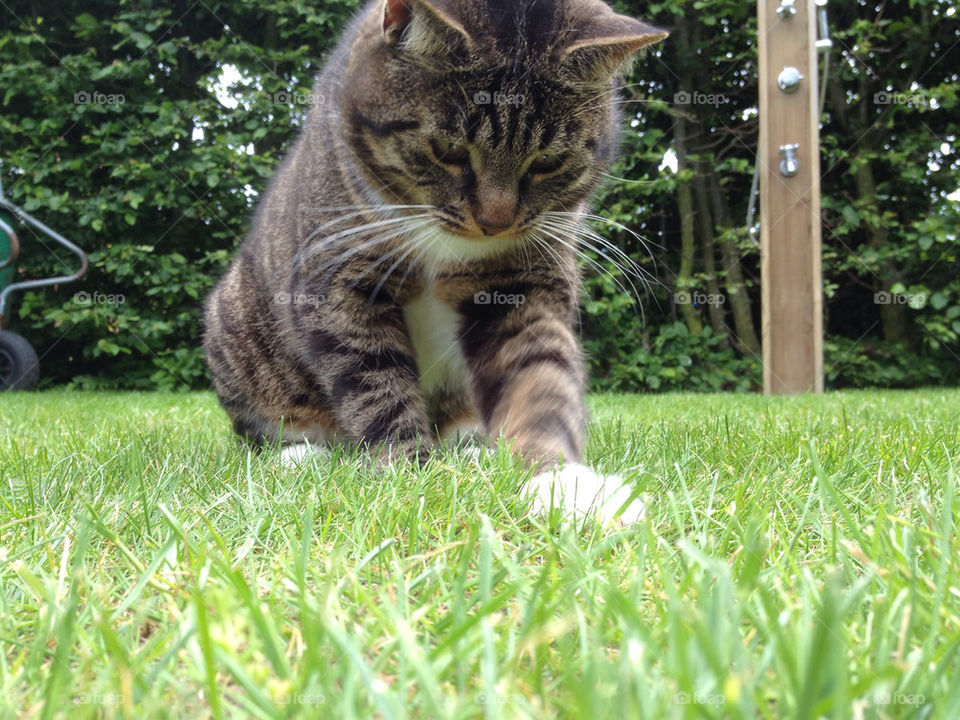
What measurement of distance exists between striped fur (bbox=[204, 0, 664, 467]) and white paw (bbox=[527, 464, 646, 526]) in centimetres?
17

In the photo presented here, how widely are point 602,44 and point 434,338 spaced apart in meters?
0.75

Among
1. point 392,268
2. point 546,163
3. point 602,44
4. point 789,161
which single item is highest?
point 789,161

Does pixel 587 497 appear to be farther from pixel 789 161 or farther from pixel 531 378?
pixel 789 161

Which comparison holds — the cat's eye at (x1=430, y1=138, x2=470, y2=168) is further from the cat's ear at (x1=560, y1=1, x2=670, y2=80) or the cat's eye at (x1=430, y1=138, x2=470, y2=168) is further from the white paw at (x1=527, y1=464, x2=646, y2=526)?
the white paw at (x1=527, y1=464, x2=646, y2=526)

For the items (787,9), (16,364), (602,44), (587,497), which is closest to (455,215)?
(602,44)

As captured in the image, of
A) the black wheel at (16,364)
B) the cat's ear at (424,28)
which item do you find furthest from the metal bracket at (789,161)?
the black wheel at (16,364)

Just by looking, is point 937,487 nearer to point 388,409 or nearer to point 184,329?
point 388,409

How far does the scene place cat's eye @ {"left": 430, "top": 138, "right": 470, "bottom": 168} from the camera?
153 cm

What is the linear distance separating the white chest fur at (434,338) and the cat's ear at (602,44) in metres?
0.59

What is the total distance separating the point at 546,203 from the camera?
5.43 ft

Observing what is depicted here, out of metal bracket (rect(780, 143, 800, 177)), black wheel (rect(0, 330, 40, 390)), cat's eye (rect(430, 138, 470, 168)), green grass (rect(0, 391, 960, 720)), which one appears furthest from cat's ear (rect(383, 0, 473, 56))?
black wheel (rect(0, 330, 40, 390))

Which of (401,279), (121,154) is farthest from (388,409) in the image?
(121,154)

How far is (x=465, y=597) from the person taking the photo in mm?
714

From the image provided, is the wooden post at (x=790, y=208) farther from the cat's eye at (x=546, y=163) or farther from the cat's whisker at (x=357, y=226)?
the cat's whisker at (x=357, y=226)
